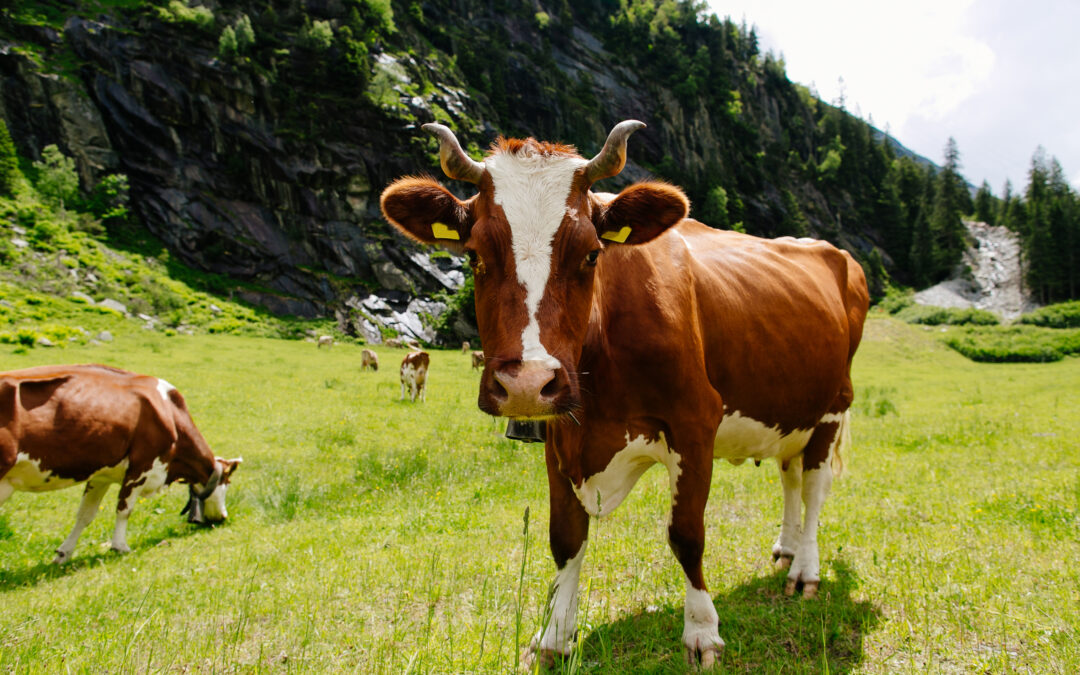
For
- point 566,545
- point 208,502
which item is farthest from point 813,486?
point 208,502

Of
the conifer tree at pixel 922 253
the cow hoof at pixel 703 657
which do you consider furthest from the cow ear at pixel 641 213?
the conifer tree at pixel 922 253

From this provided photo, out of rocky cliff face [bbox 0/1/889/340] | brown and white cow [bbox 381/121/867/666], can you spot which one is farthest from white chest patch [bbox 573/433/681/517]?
rocky cliff face [bbox 0/1/889/340]

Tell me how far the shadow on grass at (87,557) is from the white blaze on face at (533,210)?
6.59 metres

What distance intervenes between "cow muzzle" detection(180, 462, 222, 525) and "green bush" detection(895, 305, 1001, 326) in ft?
243

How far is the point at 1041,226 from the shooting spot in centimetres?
7969

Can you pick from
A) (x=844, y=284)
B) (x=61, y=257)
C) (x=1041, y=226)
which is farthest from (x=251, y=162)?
(x=1041, y=226)

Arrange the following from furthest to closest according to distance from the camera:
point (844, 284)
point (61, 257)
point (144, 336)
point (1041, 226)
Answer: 1. point (1041, 226)
2. point (61, 257)
3. point (144, 336)
4. point (844, 284)

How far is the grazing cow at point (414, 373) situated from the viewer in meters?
18.7

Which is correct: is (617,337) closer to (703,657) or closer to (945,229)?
(703,657)

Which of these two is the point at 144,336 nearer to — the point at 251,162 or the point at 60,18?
the point at 251,162

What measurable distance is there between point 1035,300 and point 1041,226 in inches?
416

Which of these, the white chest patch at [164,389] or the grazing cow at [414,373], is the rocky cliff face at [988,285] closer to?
the grazing cow at [414,373]

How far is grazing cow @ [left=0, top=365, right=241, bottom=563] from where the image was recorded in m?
6.34

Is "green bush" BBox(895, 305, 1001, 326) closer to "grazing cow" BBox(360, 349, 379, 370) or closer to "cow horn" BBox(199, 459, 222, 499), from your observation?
"grazing cow" BBox(360, 349, 379, 370)
